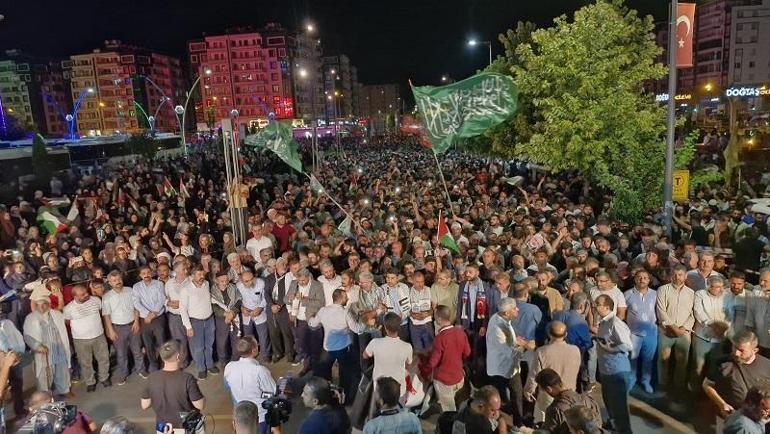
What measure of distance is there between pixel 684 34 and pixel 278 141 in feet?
26.5

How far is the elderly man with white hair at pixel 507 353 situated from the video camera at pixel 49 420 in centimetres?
385

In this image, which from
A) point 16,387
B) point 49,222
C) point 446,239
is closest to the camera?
point 16,387

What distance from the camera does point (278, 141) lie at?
1165 centimetres

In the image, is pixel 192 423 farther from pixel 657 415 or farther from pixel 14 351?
pixel 657 415

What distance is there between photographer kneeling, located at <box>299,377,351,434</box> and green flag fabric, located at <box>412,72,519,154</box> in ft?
21.9

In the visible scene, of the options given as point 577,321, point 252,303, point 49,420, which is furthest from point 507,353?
point 49,420

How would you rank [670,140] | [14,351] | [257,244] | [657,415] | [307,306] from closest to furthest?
[14,351], [657,415], [307,306], [257,244], [670,140]

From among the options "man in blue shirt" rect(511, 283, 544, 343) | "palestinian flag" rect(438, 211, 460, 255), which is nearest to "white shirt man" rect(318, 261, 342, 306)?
"man in blue shirt" rect(511, 283, 544, 343)

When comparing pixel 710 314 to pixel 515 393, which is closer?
pixel 515 393

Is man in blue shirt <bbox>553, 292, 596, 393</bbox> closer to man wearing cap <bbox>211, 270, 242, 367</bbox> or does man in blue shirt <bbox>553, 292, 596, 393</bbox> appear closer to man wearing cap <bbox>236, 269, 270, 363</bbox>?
man wearing cap <bbox>236, 269, 270, 363</bbox>

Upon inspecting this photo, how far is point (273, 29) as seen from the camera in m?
106

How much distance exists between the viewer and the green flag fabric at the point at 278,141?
11531mm

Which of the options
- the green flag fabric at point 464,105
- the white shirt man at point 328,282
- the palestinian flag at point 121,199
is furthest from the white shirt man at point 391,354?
the palestinian flag at point 121,199

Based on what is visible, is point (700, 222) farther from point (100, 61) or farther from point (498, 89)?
point (100, 61)
